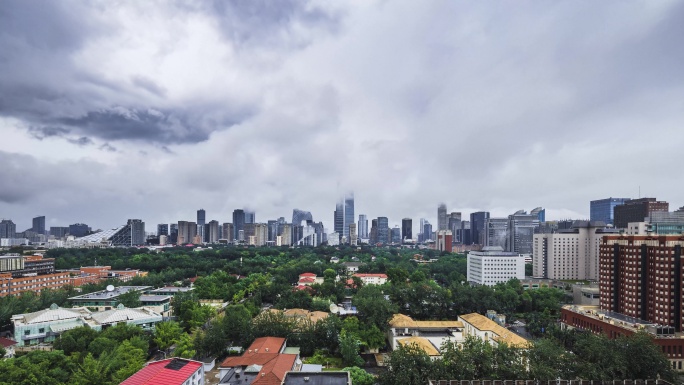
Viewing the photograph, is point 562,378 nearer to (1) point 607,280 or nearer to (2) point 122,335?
(1) point 607,280

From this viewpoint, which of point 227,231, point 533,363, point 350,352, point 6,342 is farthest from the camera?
point 227,231

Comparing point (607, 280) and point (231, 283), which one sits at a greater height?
point (607, 280)

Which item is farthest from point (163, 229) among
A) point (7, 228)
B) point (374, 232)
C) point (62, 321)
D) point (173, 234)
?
point (62, 321)

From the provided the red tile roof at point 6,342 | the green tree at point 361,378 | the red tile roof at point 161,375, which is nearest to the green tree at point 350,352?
the green tree at point 361,378

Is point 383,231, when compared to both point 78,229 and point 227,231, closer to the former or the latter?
point 227,231

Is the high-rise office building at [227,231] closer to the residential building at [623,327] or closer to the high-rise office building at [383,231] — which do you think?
the high-rise office building at [383,231]

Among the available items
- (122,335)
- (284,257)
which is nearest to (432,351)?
(122,335)

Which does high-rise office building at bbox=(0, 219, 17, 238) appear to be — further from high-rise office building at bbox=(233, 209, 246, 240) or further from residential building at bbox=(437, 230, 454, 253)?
residential building at bbox=(437, 230, 454, 253)
